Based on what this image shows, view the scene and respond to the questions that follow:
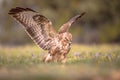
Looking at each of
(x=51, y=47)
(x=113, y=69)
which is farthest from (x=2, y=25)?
(x=113, y=69)

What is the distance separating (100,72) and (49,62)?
9.48 feet

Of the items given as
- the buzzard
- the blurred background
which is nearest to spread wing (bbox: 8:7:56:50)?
the buzzard

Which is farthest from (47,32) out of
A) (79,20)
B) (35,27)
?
(79,20)

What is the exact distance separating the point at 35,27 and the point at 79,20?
14361 mm

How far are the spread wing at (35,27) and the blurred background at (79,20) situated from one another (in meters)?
13.1

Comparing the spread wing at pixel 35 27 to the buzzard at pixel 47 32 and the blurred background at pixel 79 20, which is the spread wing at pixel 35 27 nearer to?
the buzzard at pixel 47 32

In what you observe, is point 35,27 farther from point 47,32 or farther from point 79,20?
point 79,20

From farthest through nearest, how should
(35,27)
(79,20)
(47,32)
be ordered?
(79,20)
(35,27)
(47,32)

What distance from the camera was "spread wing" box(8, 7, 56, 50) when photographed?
10.2 m

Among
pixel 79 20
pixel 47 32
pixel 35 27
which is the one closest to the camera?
pixel 47 32

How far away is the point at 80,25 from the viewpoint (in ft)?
81.7

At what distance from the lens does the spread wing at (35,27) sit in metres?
10.2

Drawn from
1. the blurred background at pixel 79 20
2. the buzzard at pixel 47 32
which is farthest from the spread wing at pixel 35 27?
the blurred background at pixel 79 20

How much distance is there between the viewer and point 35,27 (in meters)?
10.4
